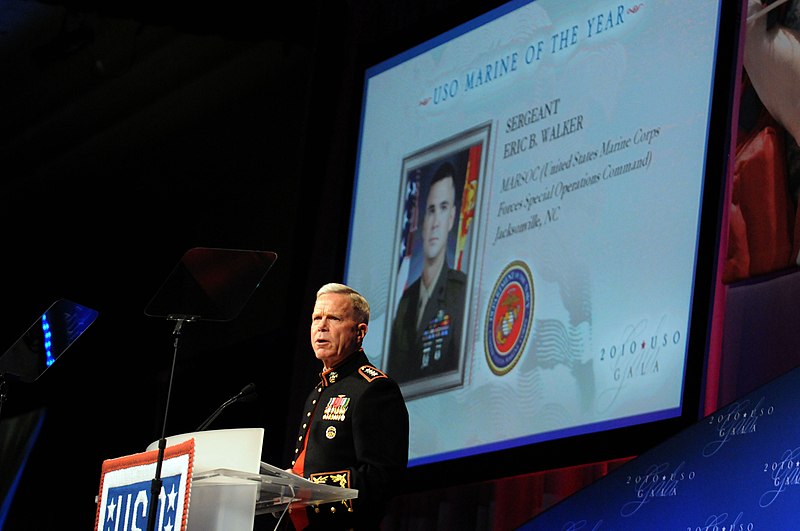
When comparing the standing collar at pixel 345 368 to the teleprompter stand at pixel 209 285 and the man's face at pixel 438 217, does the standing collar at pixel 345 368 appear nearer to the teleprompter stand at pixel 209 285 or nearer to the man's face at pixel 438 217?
the teleprompter stand at pixel 209 285

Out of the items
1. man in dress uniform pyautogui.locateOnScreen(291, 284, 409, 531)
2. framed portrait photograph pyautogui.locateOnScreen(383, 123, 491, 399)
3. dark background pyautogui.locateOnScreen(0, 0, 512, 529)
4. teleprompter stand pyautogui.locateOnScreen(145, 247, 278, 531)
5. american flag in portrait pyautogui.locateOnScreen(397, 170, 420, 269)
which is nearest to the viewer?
man in dress uniform pyautogui.locateOnScreen(291, 284, 409, 531)

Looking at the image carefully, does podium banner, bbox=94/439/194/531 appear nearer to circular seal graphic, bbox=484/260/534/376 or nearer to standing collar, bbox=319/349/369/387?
standing collar, bbox=319/349/369/387

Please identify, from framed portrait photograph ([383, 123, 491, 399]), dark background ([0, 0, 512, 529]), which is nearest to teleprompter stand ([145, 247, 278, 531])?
framed portrait photograph ([383, 123, 491, 399])

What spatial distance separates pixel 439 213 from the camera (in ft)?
16.3

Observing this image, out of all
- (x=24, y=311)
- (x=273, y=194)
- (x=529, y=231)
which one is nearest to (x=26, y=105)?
(x=24, y=311)

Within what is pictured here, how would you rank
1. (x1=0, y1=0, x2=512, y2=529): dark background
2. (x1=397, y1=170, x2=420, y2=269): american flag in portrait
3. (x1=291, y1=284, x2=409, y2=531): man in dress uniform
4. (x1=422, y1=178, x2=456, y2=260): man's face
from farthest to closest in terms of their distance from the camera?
(x1=0, y1=0, x2=512, y2=529): dark background < (x1=397, y1=170, x2=420, y2=269): american flag in portrait < (x1=422, y1=178, x2=456, y2=260): man's face < (x1=291, y1=284, x2=409, y2=531): man in dress uniform

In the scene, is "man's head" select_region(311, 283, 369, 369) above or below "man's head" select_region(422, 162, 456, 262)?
below

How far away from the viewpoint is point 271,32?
23.0ft

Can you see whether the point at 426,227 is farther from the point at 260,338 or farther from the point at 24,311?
the point at 24,311

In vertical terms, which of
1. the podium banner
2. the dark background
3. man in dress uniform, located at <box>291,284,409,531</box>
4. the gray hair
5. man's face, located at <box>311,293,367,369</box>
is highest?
the dark background

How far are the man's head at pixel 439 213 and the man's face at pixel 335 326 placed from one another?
1.60m

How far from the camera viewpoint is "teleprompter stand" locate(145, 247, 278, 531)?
10.7 feet

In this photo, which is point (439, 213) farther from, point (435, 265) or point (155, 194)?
point (155, 194)

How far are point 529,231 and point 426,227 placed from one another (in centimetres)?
60
